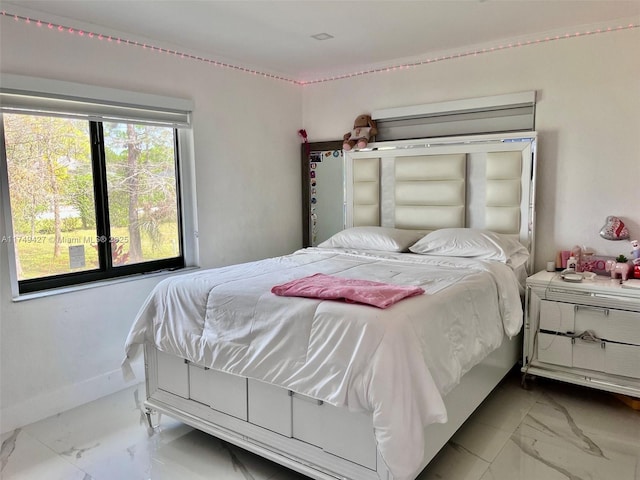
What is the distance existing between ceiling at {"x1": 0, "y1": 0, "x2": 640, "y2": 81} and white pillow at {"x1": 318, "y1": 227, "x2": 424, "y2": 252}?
1.47 meters

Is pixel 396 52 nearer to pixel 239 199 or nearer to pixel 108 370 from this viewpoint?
pixel 239 199

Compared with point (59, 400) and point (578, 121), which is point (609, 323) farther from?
point (59, 400)

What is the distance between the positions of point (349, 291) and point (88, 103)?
7.13 feet

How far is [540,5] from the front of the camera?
2.88 meters

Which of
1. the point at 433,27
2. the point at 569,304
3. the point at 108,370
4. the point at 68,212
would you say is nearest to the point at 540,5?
the point at 433,27

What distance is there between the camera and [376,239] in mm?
3842

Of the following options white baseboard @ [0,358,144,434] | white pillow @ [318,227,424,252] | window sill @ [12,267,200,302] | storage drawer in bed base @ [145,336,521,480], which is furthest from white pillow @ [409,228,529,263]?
white baseboard @ [0,358,144,434]

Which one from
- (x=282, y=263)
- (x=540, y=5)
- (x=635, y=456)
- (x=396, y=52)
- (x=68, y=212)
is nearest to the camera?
(x=635, y=456)

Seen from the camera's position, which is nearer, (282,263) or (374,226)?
(282,263)

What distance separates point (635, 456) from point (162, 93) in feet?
12.2

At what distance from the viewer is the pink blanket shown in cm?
210

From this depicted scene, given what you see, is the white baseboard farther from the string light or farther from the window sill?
the string light

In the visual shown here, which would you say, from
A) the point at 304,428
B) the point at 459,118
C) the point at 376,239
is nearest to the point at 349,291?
the point at 304,428

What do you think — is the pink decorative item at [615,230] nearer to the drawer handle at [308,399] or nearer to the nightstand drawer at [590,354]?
the nightstand drawer at [590,354]
